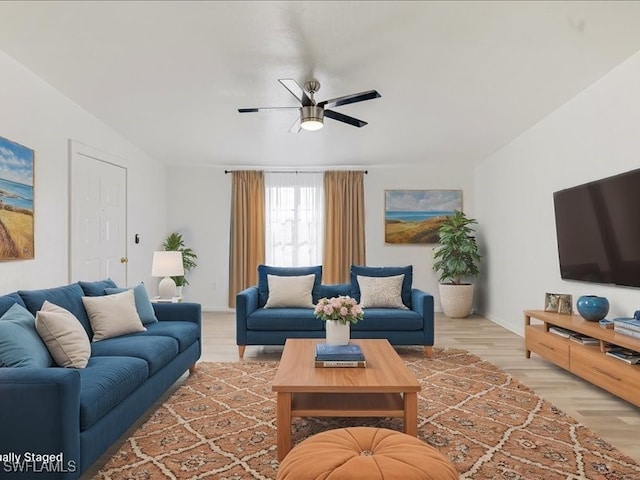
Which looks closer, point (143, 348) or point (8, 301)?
point (8, 301)

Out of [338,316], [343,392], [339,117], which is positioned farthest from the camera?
[339,117]

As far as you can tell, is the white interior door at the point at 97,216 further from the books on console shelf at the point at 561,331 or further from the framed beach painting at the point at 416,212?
the books on console shelf at the point at 561,331

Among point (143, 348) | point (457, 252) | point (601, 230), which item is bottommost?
point (143, 348)

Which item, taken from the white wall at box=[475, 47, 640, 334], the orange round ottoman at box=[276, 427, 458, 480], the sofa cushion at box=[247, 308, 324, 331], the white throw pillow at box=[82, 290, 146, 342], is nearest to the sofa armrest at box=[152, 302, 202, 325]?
the white throw pillow at box=[82, 290, 146, 342]

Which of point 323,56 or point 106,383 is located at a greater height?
point 323,56

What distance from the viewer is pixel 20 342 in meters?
2.26

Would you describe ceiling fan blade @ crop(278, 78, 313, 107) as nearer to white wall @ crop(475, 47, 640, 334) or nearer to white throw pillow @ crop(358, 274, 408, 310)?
white throw pillow @ crop(358, 274, 408, 310)

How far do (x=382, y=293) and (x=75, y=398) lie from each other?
3378 millimetres

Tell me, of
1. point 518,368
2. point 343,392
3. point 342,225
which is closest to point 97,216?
point 343,392

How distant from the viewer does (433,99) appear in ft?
13.9

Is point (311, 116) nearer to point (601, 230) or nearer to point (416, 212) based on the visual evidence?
point (601, 230)

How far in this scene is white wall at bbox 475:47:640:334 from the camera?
3561 mm

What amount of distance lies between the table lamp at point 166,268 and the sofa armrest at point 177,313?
904mm

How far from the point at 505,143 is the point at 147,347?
514 cm
